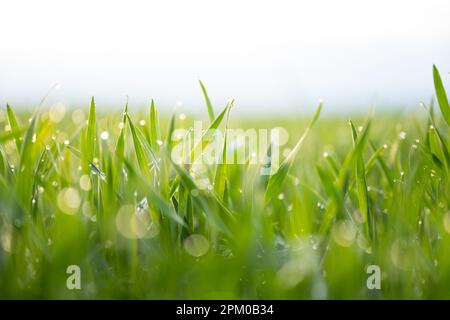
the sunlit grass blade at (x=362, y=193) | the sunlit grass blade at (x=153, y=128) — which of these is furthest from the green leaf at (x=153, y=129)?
the sunlit grass blade at (x=362, y=193)

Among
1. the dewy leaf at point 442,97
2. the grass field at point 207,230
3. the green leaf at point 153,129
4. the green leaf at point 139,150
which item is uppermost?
the dewy leaf at point 442,97

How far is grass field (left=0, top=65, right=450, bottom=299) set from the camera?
2.43 ft

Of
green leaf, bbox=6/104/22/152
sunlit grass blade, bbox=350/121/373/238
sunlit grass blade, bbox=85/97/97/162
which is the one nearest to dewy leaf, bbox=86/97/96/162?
sunlit grass blade, bbox=85/97/97/162

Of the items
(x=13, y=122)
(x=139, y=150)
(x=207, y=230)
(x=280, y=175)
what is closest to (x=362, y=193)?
(x=280, y=175)

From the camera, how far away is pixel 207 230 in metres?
0.87

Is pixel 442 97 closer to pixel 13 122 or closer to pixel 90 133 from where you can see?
pixel 90 133

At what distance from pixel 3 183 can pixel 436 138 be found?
709 millimetres

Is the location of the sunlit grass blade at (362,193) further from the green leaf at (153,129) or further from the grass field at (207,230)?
the green leaf at (153,129)

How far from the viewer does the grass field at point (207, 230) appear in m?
0.74

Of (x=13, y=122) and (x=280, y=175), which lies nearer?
(x=280, y=175)

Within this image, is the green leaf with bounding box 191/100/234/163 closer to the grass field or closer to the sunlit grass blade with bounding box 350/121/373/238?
the grass field

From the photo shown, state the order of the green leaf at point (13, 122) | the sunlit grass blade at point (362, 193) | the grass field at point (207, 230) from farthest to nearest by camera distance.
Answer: the green leaf at point (13, 122)
the sunlit grass blade at point (362, 193)
the grass field at point (207, 230)
